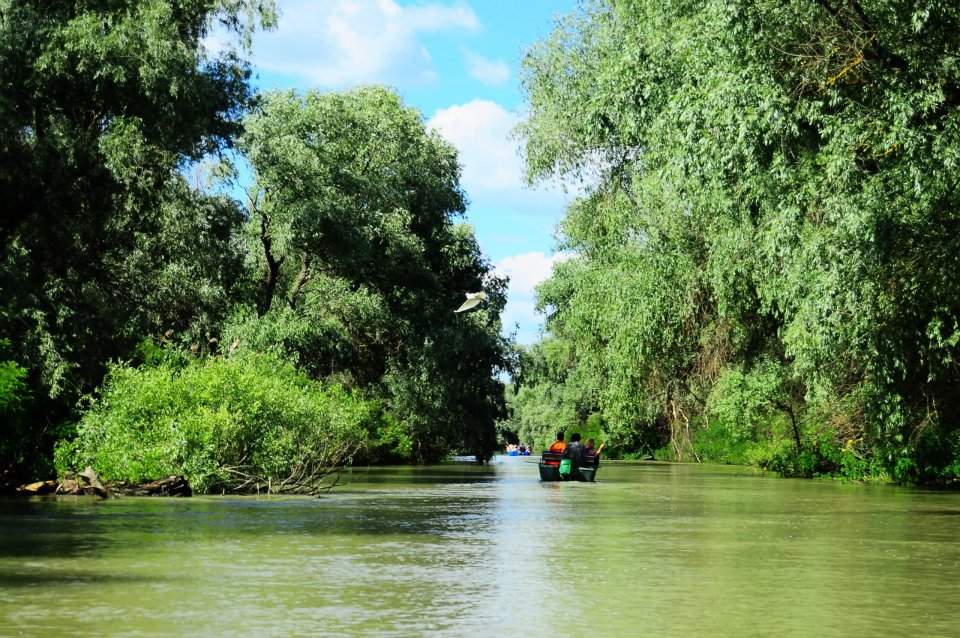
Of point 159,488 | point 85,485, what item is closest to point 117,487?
point 85,485

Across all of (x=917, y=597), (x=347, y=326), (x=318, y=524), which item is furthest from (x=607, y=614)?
(x=347, y=326)

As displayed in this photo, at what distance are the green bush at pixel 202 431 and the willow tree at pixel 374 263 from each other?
10.1 metres

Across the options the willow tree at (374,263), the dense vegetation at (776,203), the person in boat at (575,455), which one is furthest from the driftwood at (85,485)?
the person in boat at (575,455)

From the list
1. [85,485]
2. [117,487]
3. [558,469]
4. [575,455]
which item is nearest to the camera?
[117,487]

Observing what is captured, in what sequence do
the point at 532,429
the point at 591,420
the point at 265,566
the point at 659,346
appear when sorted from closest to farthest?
the point at 265,566
the point at 659,346
the point at 591,420
the point at 532,429

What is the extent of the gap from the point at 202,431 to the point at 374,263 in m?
19.5

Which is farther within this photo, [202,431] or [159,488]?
[202,431]

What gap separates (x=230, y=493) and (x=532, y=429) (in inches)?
4647

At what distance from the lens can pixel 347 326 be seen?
49844mm

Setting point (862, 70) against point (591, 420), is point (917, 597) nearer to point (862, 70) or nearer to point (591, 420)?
point (862, 70)

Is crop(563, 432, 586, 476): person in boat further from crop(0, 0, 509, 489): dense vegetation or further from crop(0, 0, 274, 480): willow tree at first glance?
crop(0, 0, 274, 480): willow tree

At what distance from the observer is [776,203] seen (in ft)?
74.9

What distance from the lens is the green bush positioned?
2981 centimetres

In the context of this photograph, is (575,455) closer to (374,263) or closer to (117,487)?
(374,263)
